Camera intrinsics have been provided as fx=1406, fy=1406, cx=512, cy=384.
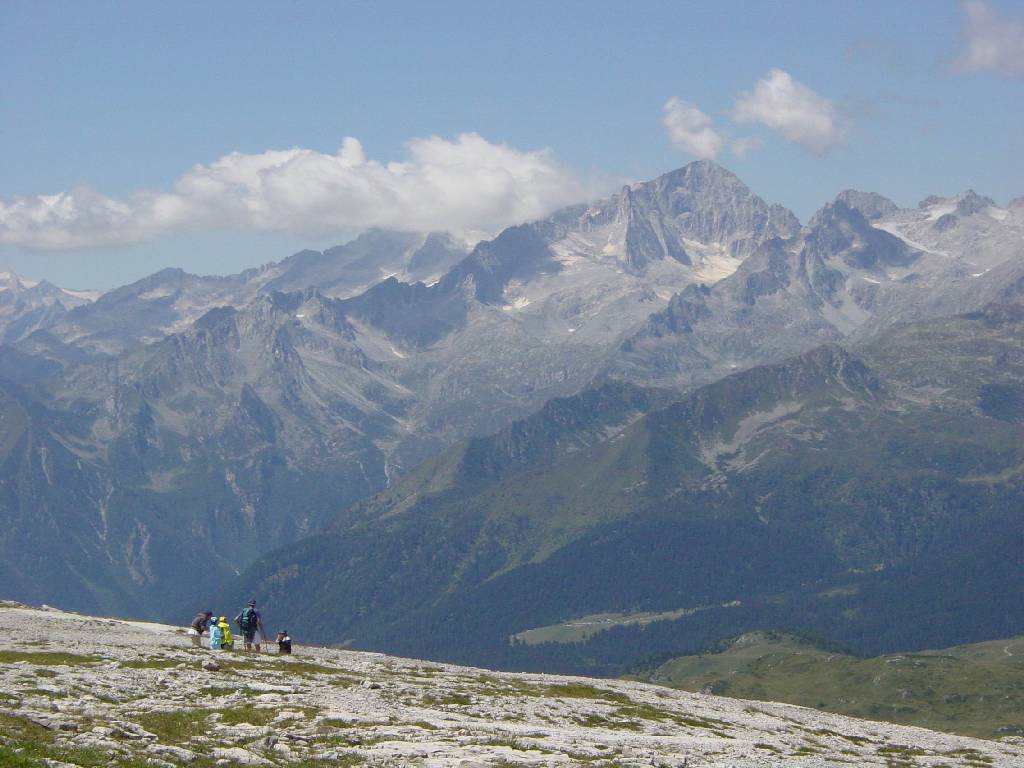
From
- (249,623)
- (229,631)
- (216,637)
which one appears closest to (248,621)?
(249,623)

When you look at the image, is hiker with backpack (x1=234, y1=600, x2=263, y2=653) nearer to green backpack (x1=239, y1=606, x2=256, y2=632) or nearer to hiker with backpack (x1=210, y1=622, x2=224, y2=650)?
green backpack (x1=239, y1=606, x2=256, y2=632)

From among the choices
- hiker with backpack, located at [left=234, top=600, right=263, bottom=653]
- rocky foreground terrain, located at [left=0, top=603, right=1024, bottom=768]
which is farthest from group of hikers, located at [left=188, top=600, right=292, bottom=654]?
rocky foreground terrain, located at [left=0, top=603, right=1024, bottom=768]

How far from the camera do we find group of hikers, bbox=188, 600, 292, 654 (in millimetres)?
115125

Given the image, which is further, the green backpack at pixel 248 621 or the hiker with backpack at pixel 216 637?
the green backpack at pixel 248 621

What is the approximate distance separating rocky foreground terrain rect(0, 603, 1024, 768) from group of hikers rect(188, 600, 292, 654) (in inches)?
77.6

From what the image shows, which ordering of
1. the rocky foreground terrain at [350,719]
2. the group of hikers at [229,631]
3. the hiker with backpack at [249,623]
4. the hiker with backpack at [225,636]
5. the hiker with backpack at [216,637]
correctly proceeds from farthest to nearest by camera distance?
the hiker with backpack at [249,623]
the hiker with backpack at [225,636]
the group of hikers at [229,631]
the hiker with backpack at [216,637]
the rocky foreground terrain at [350,719]

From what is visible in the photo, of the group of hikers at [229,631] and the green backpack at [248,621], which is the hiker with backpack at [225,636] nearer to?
the group of hikers at [229,631]

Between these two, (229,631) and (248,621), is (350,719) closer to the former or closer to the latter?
(248,621)

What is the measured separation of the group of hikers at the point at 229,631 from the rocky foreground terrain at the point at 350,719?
1.97m

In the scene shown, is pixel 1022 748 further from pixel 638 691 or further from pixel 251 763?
pixel 251 763

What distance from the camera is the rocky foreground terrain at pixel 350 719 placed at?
71.1 metres

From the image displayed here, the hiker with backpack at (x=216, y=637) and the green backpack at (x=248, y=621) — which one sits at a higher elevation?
the green backpack at (x=248, y=621)

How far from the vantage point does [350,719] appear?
268 feet

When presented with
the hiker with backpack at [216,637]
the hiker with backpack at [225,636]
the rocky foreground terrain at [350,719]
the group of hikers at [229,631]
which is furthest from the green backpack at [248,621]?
the rocky foreground terrain at [350,719]
